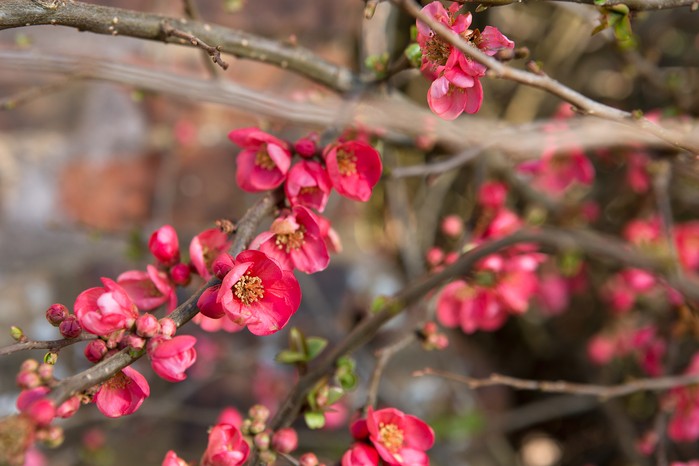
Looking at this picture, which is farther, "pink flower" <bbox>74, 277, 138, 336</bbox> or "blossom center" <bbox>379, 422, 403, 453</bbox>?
"blossom center" <bbox>379, 422, 403, 453</bbox>

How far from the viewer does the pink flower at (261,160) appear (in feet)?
2.24

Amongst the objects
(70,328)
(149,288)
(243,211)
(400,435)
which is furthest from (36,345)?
(243,211)

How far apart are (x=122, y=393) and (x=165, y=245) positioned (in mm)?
174

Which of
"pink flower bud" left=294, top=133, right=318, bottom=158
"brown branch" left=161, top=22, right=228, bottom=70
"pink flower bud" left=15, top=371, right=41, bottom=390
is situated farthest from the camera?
"pink flower bud" left=294, top=133, right=318, bottom=158

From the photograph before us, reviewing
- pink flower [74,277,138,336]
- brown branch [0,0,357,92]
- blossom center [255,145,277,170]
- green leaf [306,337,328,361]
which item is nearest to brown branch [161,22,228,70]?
brown branch [0,0,357,92]

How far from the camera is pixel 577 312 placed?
1.69m

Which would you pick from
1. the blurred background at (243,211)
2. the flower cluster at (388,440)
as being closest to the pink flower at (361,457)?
the flower cluster at (388,440)

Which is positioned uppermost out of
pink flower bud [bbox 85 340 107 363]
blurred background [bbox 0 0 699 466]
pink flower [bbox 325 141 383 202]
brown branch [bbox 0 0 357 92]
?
brown branch [bbox 0 0 357 92]

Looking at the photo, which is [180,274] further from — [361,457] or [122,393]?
[361,457]

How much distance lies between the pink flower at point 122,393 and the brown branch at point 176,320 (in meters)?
0.02

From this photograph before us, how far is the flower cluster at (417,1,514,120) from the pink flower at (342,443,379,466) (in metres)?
0.35

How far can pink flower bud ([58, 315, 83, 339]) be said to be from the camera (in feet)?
1.81

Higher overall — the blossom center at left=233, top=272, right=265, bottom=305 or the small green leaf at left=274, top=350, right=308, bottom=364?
the blossom center at left=233, top=272, right=265, bottom=305

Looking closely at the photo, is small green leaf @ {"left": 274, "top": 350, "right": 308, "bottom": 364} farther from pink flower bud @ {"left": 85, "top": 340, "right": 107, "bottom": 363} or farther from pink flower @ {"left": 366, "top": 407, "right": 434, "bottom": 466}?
pink flower bud @ {"left": 85, "top": 340, "right": 107, "bottom": 363}
